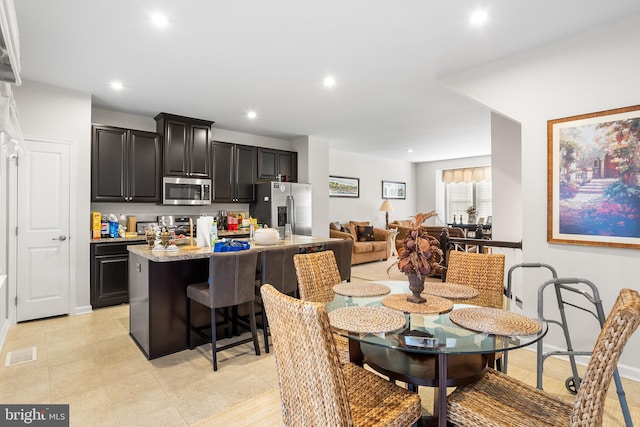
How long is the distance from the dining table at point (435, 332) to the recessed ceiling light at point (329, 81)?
256 centimetres

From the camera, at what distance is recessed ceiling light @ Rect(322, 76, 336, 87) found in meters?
3.64

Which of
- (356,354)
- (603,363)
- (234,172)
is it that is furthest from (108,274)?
(603,363)

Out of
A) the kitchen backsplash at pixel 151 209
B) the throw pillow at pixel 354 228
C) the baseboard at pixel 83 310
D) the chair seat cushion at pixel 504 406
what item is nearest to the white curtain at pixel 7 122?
the baseboard at pixel 83 310

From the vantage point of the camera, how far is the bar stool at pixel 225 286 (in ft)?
8.55

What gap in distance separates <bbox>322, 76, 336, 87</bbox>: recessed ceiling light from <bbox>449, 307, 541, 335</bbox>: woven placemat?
282 cm

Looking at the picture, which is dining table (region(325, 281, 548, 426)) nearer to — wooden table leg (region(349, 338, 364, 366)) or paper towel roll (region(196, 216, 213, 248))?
wooden table leg (region(349, 338, 364, 366))

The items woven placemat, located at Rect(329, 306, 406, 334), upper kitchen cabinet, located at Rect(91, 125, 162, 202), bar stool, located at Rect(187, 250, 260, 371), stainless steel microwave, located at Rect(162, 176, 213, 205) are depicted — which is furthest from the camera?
stainless steel microwave, located at Rect(162, 176, 213, 205)

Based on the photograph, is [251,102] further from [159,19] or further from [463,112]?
[463,112]

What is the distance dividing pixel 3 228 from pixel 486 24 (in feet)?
15.9

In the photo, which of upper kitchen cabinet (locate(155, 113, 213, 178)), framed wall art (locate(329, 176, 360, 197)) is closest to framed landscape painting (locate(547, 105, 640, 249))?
upper kitchen cabinet (locate(155, 113, 213, 178))

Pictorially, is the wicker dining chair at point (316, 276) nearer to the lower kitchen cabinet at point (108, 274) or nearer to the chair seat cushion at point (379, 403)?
the chair seat cushion at point (379, 403)

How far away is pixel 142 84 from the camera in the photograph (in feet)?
12.3

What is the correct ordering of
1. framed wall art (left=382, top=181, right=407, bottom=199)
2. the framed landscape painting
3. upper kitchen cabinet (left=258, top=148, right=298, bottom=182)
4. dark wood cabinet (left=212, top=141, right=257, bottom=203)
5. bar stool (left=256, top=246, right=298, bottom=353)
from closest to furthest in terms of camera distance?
the framed landscape painting
bar stool (left=256, top=246, right=298, bottom=353)
dark wood cabinet (left=212, top=141, right=257, bottom=203)
upper kitchen cabinet (left=258, top=148, right=298, bottom=182)
framed wall art (left=382, top=181, right=407, bottom=199)

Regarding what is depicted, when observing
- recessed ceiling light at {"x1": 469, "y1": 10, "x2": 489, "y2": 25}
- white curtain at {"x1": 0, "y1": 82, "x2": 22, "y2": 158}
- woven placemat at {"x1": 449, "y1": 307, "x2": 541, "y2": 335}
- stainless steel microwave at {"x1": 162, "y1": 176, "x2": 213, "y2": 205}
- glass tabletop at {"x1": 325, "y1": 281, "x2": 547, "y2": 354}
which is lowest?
glass tabletop at {"x1": 325, "y1": 281, "x2": 547, "y2": 354}
